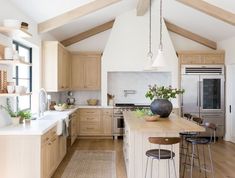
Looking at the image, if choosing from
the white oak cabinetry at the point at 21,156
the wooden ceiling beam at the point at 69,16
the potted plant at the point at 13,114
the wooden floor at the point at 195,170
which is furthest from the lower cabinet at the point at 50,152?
the wooden ceiling beam at the point at 69,16

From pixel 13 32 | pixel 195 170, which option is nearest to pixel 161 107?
pixel 195 170

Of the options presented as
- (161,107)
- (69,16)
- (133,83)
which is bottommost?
(161,107)

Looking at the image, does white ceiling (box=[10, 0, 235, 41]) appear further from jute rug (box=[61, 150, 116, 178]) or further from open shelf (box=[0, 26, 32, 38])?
jute rug (box=[61, 150, 116, 178])

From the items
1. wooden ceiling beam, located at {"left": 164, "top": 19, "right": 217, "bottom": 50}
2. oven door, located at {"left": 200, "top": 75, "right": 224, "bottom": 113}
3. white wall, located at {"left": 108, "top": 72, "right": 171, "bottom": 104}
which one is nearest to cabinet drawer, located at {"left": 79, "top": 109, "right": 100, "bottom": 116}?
white wall, located at {"left": 108, "top": 72, "right": 171, "bottom": 104}

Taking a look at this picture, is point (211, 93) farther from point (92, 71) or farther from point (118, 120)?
point (92, 71)

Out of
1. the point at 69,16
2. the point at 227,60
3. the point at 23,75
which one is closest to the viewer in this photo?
the point at 23,75

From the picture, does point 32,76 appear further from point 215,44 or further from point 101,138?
point 215,44

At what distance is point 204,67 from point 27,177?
6.01 m

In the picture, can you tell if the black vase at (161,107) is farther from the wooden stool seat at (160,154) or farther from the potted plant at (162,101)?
the wooden stool seat at (160,154)

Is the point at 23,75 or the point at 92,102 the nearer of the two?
the point at 23,75

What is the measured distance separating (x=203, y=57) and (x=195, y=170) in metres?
4.07

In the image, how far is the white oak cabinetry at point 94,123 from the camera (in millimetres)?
8219

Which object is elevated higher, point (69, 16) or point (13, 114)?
point (69, 16)

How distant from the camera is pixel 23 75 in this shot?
19.3ft
